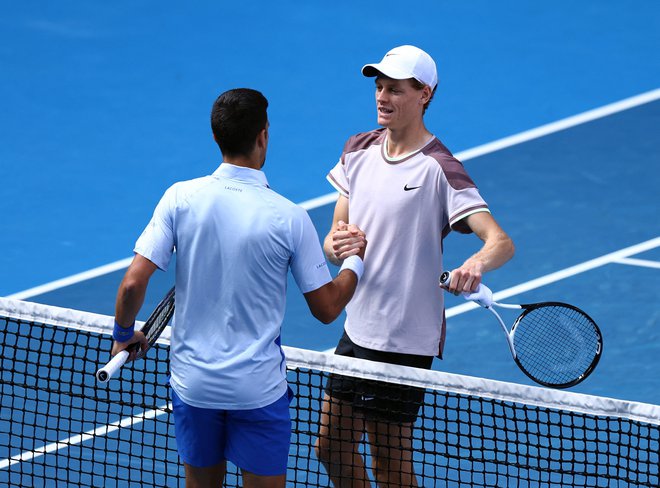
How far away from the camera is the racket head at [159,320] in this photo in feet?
17.0

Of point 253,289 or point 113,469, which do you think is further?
point 113,469

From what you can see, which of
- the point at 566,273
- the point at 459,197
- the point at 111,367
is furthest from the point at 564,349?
Answer: the point at 566,273

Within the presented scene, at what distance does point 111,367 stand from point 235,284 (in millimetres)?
548

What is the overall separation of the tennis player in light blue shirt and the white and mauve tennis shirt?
0.81 meters

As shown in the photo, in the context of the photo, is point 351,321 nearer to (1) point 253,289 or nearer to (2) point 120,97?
(1) point 253,289

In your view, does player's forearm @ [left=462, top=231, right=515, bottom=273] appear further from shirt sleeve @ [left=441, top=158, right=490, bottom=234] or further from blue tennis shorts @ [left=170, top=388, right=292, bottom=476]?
blue tennis shorts @ [left=170, top=388, right=292, bottom=476]

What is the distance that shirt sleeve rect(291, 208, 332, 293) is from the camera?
479 cm

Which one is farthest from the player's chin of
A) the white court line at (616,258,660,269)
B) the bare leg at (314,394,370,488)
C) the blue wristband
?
the white court line at (616,258,660,269)

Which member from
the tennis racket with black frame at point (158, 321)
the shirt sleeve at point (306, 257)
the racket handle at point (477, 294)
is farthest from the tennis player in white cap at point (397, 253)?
the tennis racket with black frame at point (158, 321)

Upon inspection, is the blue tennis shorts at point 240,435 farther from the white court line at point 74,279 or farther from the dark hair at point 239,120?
the white court line at point 74,279

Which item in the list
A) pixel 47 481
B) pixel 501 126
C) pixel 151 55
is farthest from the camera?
pixel 151 55

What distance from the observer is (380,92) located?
5.75 m

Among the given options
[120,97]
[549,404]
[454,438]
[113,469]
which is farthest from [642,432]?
[120,97]

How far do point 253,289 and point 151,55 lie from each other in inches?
363
